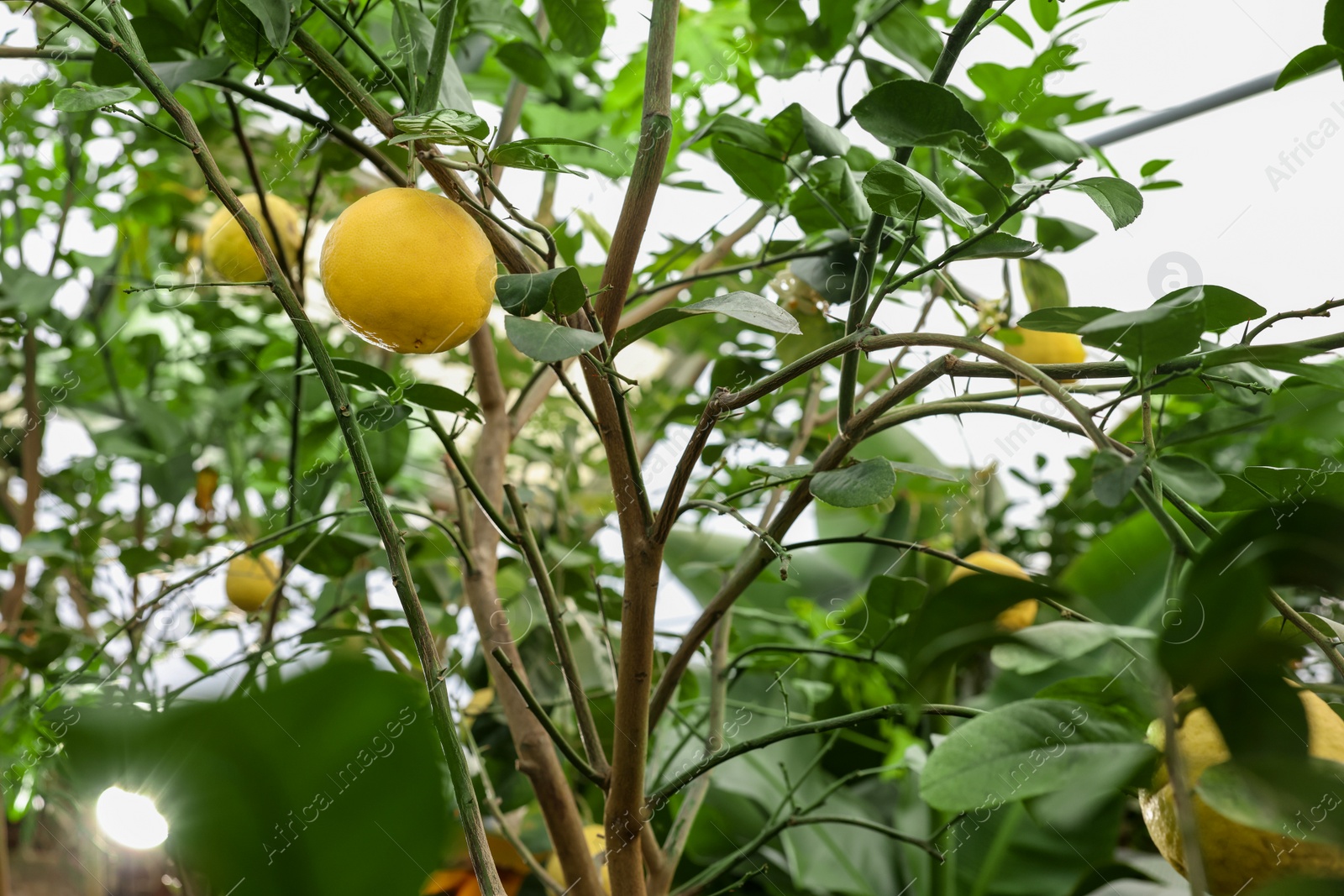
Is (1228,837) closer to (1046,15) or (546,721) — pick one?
(546,721)

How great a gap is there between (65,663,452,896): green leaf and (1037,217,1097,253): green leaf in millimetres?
454

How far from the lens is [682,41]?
78 centimetres

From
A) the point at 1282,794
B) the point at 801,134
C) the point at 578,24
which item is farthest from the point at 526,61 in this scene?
the point at 1282,794

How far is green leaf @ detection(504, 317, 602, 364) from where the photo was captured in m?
0.24

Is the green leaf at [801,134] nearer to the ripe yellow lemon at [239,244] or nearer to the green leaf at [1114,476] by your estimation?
the green leaf at [1114,476]

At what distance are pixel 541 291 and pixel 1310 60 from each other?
11.3 inches

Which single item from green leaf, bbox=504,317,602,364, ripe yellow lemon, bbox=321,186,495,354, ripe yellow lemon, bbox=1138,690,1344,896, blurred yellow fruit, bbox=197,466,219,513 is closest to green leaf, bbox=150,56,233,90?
ripe yellow lemon, bbox=321,186,495,354

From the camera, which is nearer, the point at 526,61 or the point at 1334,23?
the point at 1334,23

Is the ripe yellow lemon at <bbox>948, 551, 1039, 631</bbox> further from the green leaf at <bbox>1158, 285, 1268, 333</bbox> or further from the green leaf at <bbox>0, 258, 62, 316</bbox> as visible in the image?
the green leaf at <bbox>0, 258, 62, 316</bbox>

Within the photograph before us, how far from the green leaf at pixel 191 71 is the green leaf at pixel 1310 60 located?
0.43 m

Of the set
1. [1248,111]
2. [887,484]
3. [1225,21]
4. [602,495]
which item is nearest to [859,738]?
[602,495]

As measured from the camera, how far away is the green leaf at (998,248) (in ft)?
0.93

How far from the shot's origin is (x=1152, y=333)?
212 millimetres

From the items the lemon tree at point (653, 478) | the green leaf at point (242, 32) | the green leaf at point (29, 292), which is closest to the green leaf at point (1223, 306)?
the lemon tree at point (653, 478)
